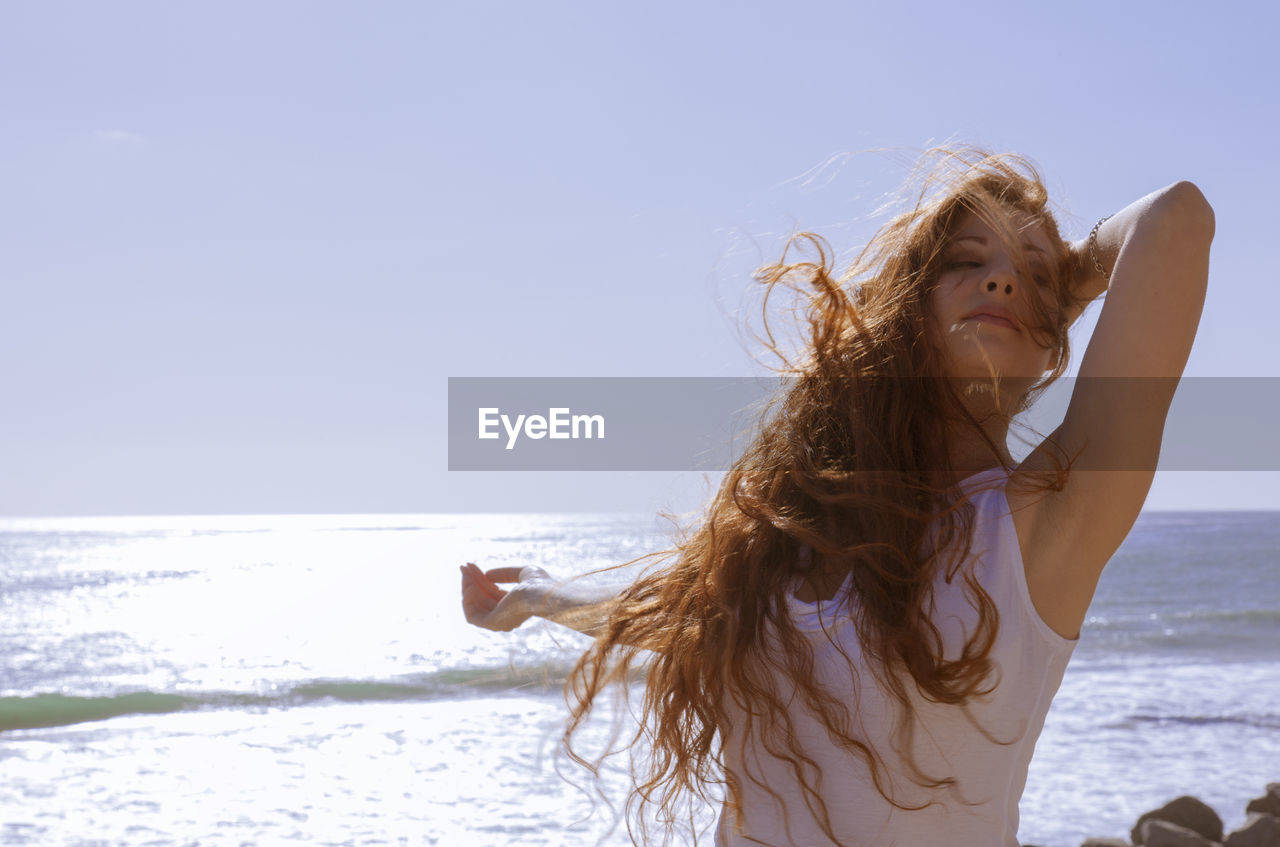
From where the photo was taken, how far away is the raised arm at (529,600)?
72.2 inches

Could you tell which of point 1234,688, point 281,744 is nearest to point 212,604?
point 281,744

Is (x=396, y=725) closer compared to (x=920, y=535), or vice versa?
(x=920, y=535)

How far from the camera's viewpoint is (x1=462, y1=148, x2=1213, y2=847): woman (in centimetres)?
133

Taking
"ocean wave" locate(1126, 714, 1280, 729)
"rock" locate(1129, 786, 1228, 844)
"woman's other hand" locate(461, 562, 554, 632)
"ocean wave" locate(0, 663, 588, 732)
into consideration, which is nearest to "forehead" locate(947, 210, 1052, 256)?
"woman's other hand" locate(461, 562, 554, 632)

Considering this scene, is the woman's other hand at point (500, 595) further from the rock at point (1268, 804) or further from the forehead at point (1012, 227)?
the rock at point (1268, 804)

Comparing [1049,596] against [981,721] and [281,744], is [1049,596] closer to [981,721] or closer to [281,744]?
[981,721]

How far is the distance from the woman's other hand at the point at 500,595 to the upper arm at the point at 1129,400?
3.14 feet

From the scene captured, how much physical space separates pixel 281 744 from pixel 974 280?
928cm

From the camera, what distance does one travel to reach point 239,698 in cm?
1221

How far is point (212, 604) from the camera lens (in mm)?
24219

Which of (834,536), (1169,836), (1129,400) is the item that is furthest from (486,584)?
(1169,836)

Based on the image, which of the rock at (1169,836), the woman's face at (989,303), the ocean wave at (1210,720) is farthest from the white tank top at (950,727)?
the ocean wave at (1210,720)

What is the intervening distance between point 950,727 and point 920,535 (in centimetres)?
25

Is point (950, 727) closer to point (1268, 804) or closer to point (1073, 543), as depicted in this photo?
point (1073, 543)
